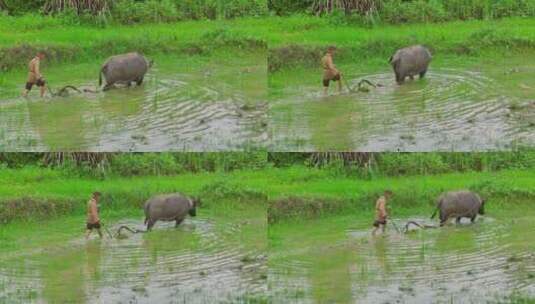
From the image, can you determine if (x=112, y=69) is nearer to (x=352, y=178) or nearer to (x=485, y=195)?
(x=352, y=178)

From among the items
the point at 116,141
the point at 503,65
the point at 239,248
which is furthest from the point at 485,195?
the point at 116,141

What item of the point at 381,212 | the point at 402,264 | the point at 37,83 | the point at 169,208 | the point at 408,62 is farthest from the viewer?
the point at 169,208

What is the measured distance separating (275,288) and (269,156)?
128 cm

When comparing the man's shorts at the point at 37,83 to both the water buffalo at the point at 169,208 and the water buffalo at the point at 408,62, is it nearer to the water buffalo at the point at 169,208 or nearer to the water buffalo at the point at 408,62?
the water buffalo at the point at 169,208

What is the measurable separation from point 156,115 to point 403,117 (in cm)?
156

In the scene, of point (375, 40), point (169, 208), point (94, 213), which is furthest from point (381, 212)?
point (94, 213)

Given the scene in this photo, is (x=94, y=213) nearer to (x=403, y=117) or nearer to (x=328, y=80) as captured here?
(x=328, y=80)

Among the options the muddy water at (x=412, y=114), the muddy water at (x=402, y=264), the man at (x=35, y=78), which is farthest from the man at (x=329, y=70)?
the man at (x=35, y=78)

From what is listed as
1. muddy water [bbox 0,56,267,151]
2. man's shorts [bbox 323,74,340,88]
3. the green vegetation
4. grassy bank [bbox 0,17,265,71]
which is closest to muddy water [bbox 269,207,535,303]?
the green vegetation

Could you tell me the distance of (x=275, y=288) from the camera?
37.0 ft

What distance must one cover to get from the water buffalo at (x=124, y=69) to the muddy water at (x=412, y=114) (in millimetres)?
970

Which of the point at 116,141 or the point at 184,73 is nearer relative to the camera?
the point at 116,141

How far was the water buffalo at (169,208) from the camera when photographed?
488 inches

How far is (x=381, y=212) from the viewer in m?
12.0
